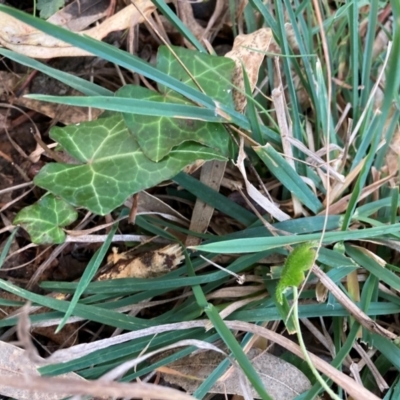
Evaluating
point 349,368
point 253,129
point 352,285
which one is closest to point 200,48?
point 253,129

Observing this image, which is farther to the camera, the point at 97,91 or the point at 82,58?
the point at 82,58

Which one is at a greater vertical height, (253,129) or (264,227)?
(253,129)

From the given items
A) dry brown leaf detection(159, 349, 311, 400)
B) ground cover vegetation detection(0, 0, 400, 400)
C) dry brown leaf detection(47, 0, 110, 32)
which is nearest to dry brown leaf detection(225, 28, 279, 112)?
ground cover vegetation detection(0, 0, 400, 400)

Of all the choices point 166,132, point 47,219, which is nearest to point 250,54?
point 166,132

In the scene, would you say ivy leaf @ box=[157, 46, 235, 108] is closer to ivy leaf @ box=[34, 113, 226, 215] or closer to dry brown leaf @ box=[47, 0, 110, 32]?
ivy leaf @ box=[34, 113, 226, 215]

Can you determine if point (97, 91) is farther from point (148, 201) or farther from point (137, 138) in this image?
point (148, 201)

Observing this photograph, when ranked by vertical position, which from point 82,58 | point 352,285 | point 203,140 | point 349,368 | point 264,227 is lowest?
point 349,368
